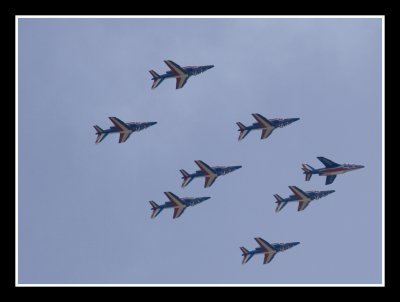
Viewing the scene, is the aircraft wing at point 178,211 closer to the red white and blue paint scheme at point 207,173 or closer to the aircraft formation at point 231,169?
the aircraft formation at point 231,169

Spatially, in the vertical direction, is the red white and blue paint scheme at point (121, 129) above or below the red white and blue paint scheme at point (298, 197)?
above

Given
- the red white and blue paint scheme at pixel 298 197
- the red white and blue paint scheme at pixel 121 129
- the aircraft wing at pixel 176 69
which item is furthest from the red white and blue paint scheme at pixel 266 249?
the aircraft wing at pixel 176 69

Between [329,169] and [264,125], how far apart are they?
1143 cm

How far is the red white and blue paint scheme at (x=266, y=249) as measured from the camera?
5536 inches

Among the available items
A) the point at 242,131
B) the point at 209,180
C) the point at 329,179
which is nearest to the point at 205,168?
the point at 209,180

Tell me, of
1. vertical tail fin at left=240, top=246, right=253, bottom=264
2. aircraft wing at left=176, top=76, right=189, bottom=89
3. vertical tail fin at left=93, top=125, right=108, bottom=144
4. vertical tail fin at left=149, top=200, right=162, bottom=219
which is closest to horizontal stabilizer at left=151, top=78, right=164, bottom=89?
aircraft wing at left=176, top=76, right=189, bottom=89

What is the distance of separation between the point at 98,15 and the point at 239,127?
116ft

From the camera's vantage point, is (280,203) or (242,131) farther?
(280,203)

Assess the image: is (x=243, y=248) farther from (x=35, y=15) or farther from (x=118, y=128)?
(x=35, y=15)

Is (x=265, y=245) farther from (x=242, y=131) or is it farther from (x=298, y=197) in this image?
(x=242, y=131)

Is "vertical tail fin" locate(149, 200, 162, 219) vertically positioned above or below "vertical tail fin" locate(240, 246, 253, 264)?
above

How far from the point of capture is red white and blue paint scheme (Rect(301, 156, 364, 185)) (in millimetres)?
138000

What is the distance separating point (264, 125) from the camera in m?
140

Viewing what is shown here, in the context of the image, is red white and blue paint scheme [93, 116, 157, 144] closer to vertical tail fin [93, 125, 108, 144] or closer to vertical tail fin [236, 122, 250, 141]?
vertical tail fin [93, 125, 108, 144]
